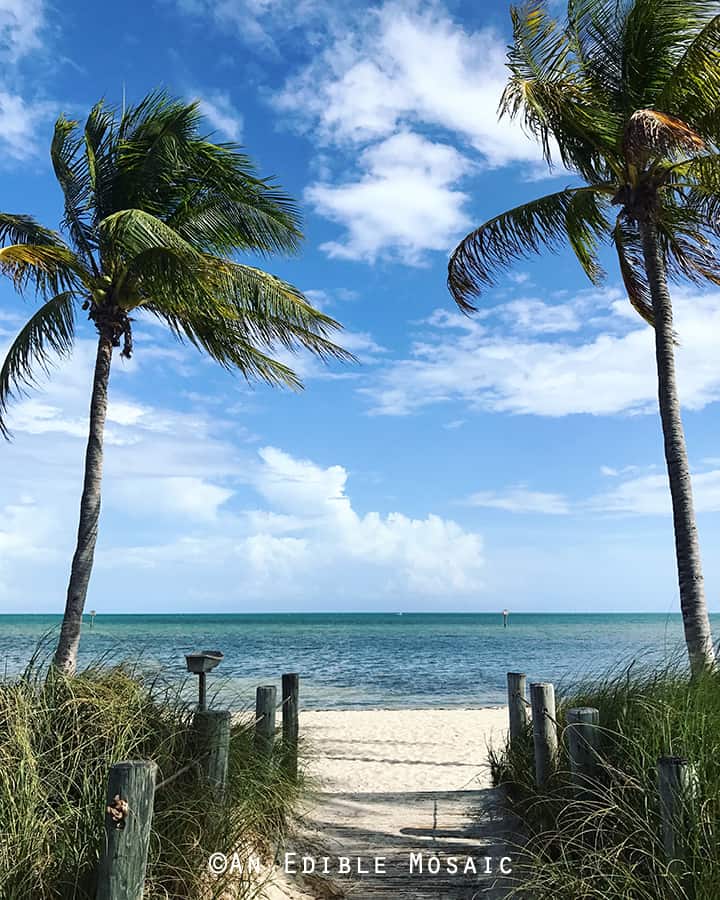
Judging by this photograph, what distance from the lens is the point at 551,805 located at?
588cm

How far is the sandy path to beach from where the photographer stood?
18.2 feet

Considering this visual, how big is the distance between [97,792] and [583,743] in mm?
3157

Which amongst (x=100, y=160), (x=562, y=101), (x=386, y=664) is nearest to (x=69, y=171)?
(x=100, y=160)

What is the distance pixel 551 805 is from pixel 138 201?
9.54 meters

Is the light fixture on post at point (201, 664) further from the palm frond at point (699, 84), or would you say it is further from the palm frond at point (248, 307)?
the palm frond at point (699, 84)

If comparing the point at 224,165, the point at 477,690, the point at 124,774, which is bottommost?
the point at 477,690

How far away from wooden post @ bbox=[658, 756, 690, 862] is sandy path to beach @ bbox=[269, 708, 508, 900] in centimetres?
166

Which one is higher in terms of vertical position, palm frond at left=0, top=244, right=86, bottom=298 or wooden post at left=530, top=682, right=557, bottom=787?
palm frond at left=0, top=244, right=86, bottom=298

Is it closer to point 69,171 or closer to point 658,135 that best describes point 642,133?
point 658,135

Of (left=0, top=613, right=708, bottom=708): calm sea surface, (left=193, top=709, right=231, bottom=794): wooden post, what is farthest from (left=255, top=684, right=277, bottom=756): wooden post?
(left=193, top=709, right=231, bottom=794): wooden post

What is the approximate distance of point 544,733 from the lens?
247 inches

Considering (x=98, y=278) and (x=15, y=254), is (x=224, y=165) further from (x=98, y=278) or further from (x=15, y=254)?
(x=15, y=254)

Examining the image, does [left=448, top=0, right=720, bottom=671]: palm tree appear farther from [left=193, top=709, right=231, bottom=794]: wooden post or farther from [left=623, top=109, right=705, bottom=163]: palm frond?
[left=193, top=709, right=231, bottom=794]: wooden post

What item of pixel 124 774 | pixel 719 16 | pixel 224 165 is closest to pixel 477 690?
pixel 224 165
